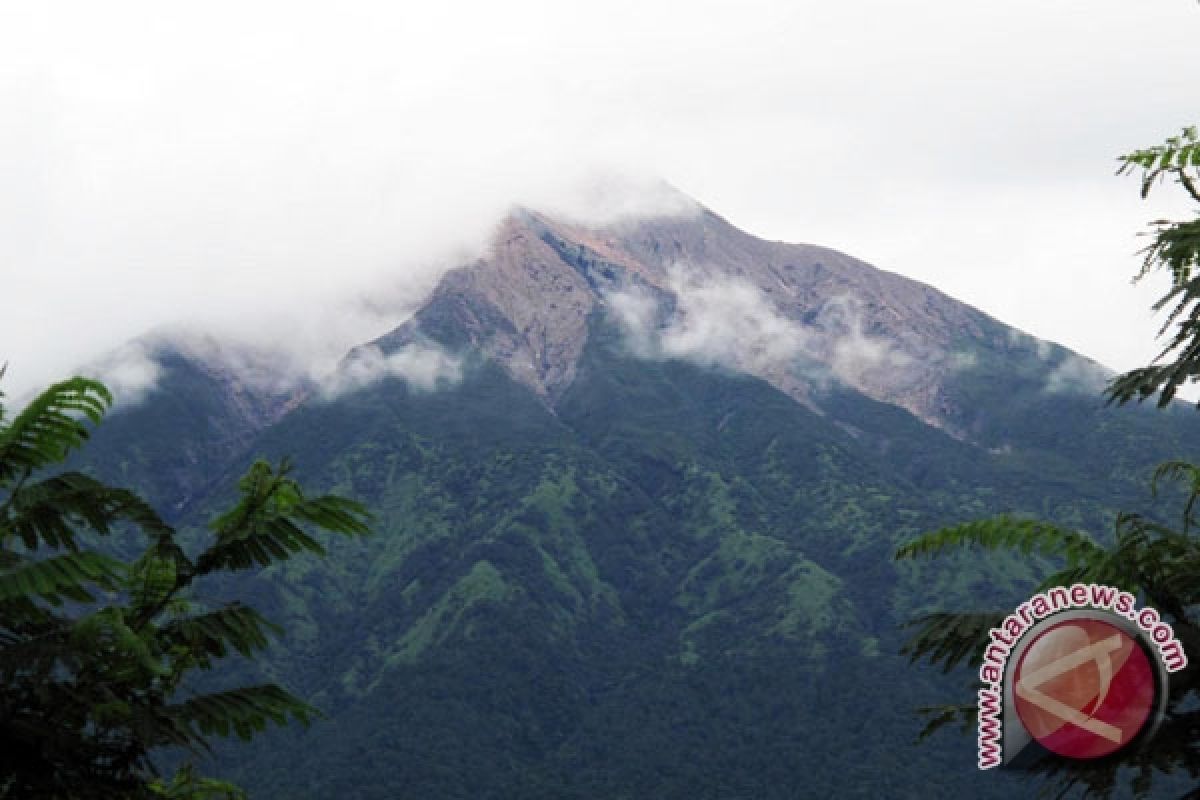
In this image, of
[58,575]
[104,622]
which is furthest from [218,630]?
[58,575]

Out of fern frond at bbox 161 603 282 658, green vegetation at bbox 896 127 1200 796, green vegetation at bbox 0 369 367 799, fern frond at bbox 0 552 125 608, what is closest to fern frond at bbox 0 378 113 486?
green vegetation at bbox 0 369 367 799

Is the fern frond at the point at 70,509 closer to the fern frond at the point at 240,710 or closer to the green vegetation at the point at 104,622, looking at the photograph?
the green vegetation at the point at 104,622

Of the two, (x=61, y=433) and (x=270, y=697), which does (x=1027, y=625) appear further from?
(x=61, y=433)

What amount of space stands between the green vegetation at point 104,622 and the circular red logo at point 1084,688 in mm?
5575

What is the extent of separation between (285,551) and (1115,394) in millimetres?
5953

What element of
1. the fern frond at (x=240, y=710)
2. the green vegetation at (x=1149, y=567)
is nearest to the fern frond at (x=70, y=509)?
the fern frond at (x=240, y=710)

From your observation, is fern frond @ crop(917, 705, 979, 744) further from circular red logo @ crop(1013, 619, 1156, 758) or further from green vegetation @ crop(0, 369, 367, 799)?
green vegetation @ crop(0, 369, 367, 799)

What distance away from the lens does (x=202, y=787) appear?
11.4 m

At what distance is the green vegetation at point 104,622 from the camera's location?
6.69 m

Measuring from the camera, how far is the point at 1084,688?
980 cm

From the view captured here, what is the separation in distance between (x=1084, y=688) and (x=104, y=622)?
717 cm

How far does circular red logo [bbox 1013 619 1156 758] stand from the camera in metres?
9.15

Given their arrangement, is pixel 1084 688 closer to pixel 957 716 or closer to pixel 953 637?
pixel 957 716

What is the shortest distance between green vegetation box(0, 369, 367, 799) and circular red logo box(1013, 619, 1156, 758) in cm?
558
